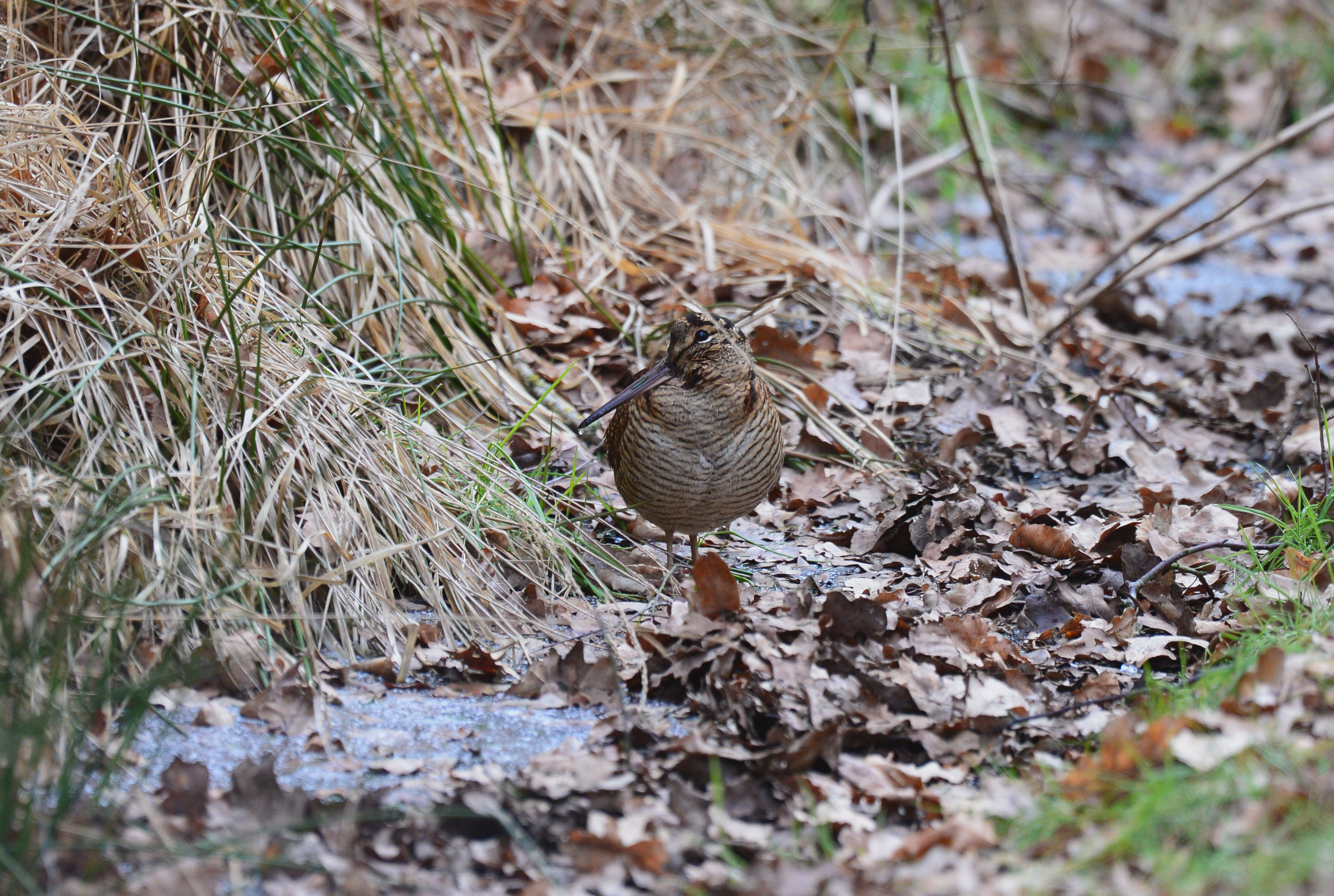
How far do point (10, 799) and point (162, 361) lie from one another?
1454 mm

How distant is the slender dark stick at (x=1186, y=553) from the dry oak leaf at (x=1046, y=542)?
236 mm

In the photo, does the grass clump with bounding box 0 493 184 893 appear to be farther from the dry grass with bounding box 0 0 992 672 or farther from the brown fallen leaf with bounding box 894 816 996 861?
the brown fallen leaf with bounding box 894 816 996 861

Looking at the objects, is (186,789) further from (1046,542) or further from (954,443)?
(954,443)

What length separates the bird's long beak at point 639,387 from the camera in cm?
366

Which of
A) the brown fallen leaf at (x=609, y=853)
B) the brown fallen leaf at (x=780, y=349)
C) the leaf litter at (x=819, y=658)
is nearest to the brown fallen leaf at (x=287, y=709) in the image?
the leaf litter at (x=819, y=658)

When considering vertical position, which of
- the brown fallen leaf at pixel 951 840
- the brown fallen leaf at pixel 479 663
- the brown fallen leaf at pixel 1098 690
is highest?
the brown fallen leaf at pixel 1098 690

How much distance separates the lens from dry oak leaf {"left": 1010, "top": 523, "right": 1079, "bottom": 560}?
3762 millimetres

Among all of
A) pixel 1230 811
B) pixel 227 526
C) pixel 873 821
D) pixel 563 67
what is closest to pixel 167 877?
pixel 227 526

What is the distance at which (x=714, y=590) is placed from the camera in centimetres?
318

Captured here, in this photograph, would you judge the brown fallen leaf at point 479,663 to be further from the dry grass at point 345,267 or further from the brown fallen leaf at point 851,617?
the brown fallen leaf at point 851,617

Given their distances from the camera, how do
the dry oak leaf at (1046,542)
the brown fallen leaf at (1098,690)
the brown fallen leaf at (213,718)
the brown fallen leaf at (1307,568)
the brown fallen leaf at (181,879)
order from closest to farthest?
the brown fallen leaf at (181,879) → the brown fallen leaf at (213,718) → the brown fallen leaf at (1098,690) → the brown fallen leaf at (1307,568) → the dry oak leaf at (1046,542)

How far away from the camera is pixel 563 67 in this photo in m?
5.76

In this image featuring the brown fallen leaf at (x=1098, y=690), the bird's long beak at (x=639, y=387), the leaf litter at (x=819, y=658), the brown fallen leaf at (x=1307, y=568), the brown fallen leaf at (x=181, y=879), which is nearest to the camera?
the brown fallen leaf at (x=181, y=879)

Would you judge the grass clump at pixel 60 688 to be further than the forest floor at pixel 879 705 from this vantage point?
No
